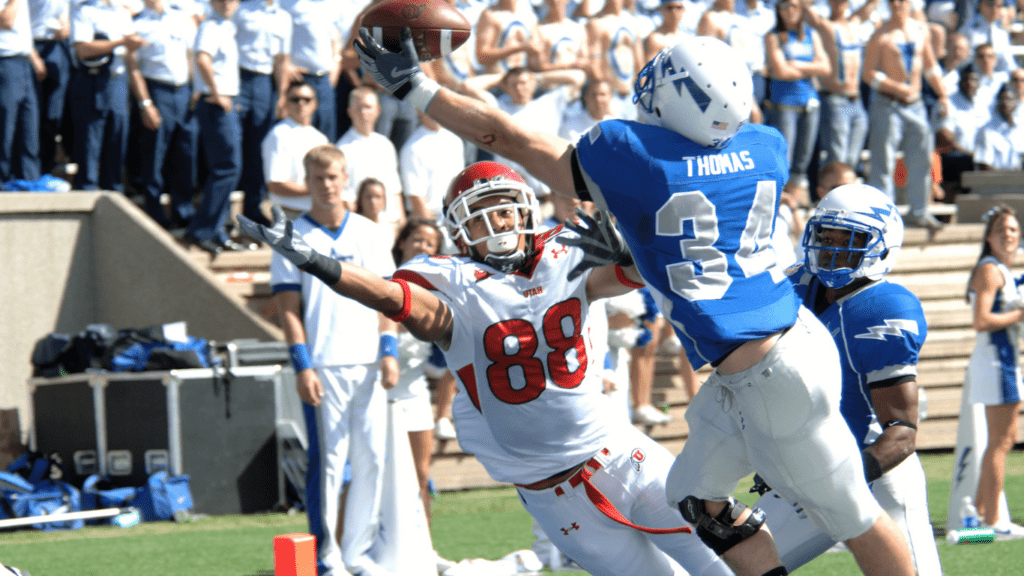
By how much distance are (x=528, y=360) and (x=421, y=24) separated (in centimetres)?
110

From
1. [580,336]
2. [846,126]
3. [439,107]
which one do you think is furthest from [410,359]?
[846,126]

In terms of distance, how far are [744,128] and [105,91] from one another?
647 centimetres

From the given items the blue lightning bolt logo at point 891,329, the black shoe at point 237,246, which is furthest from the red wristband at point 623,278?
the black shoe at point 237,246

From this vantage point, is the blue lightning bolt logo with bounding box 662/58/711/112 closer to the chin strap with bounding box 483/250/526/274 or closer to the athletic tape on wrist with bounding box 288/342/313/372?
the chin strap with bounding box 483/250/526/274

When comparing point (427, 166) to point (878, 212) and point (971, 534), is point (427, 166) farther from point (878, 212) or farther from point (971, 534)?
point (878, 212)

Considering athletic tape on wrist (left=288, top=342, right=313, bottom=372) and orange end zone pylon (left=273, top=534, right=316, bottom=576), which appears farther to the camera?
athletic tape on wrist (left=288, top=342, right=313, bottom=372)

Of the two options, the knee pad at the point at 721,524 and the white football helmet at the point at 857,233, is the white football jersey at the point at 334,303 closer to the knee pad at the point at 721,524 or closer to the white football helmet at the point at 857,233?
the white football helmet at the point at 857,233

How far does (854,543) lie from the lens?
3367 millimetres

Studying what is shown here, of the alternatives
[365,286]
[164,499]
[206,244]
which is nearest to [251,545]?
[164,499]

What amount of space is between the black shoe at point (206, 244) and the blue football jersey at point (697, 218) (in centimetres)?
621

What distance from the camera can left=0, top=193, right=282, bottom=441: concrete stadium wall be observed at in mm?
8602

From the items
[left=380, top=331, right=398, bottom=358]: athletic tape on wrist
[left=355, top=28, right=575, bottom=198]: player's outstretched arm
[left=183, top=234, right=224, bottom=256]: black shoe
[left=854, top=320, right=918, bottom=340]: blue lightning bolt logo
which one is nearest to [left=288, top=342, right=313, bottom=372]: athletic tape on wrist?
[left=380, top=331, right=398, bottom=358]: athletic tape on wrist

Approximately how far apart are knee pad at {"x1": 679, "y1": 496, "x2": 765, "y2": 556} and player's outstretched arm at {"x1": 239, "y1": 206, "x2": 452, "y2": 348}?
3.07 ft

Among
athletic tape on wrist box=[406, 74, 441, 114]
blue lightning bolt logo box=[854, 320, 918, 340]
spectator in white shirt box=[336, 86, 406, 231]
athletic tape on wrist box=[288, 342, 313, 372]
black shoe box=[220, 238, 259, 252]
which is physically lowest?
black shoe box=[220, 238, 259, 252]
